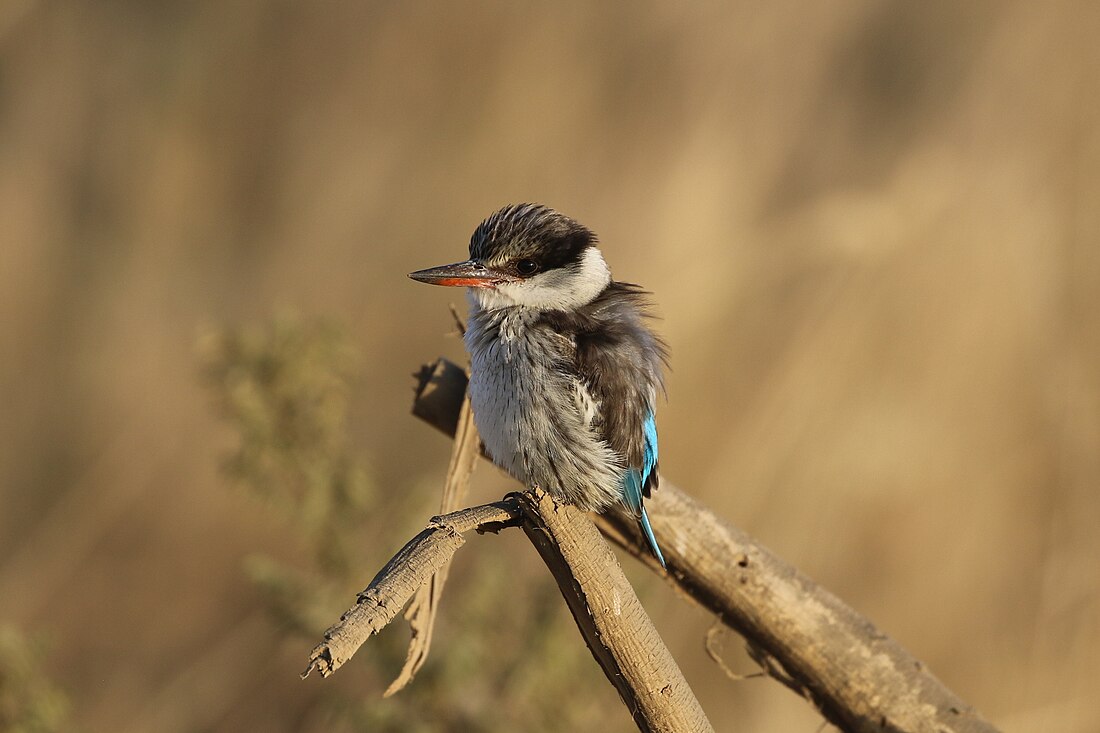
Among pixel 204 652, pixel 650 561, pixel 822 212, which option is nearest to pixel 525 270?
pixel 650 561

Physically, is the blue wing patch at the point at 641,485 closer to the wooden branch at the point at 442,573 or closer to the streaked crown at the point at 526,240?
the wooden branch at the point at 442,573

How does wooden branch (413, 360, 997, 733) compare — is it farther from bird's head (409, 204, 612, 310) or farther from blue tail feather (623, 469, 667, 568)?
bird's head (409, 204, 612, 310)

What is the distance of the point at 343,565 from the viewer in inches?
134

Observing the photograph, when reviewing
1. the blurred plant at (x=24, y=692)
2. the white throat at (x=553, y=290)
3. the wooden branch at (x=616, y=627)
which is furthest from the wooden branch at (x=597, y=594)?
the blurred plant at (x=24, y=692)

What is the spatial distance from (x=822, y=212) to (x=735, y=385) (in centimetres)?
79

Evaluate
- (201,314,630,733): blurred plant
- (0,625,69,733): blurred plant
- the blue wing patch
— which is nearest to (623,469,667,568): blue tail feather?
the blue wing patch

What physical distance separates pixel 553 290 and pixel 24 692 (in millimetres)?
1741

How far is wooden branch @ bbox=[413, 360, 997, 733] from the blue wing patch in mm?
80

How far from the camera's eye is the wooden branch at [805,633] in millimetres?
2289

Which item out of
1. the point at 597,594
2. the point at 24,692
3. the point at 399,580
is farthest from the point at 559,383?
the point at 24,692

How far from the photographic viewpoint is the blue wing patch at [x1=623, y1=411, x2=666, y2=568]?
2.29 m

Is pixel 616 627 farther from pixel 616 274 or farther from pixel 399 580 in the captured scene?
pixel 616 274

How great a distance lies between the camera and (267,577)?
10.4 ft

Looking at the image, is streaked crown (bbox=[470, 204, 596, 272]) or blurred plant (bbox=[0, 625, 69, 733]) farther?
blurred plant (bbox=[0, 625, 69, 733])
